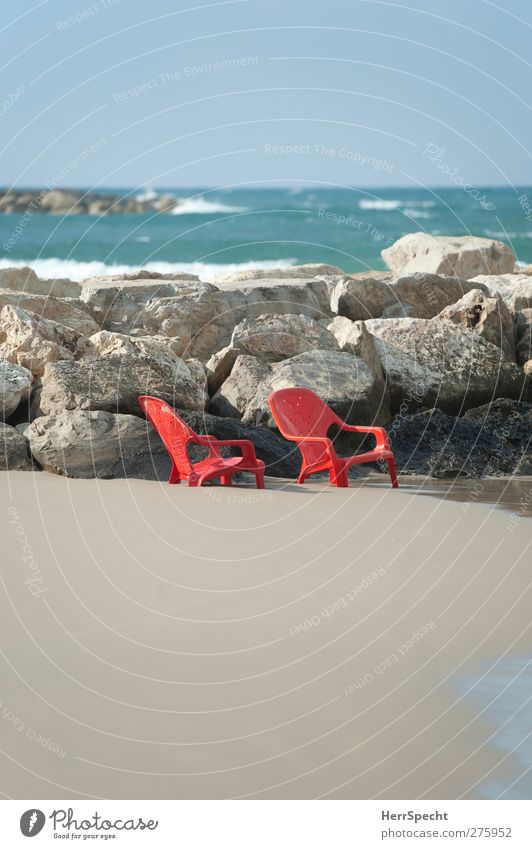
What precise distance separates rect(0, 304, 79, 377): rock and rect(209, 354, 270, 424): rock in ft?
5.45

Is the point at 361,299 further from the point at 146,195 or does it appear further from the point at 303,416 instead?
the point at 146,195

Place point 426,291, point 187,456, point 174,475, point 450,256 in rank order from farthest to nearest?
point 450,256 → point 426,291 → point 174,475 → point 187,456

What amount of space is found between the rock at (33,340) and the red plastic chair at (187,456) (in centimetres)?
224

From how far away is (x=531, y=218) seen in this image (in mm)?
54062

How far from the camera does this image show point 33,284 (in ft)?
49.1

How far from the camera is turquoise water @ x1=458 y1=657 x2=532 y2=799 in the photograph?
3381 mm

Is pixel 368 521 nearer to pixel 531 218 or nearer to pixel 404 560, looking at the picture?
pixel 404 560

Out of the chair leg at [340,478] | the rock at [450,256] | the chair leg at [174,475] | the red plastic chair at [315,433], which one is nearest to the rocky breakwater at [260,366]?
the chair leg at [174,475]

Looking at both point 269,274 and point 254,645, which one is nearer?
point 254,645

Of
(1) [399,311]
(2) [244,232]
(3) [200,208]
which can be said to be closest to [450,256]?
(1) [399,311]

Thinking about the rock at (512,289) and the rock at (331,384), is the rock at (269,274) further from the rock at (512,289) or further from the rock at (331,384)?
the rock at (331,384)

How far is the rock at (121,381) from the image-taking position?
9.42 metres

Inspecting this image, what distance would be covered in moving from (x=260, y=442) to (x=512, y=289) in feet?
22.8

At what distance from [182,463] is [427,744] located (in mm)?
4992
